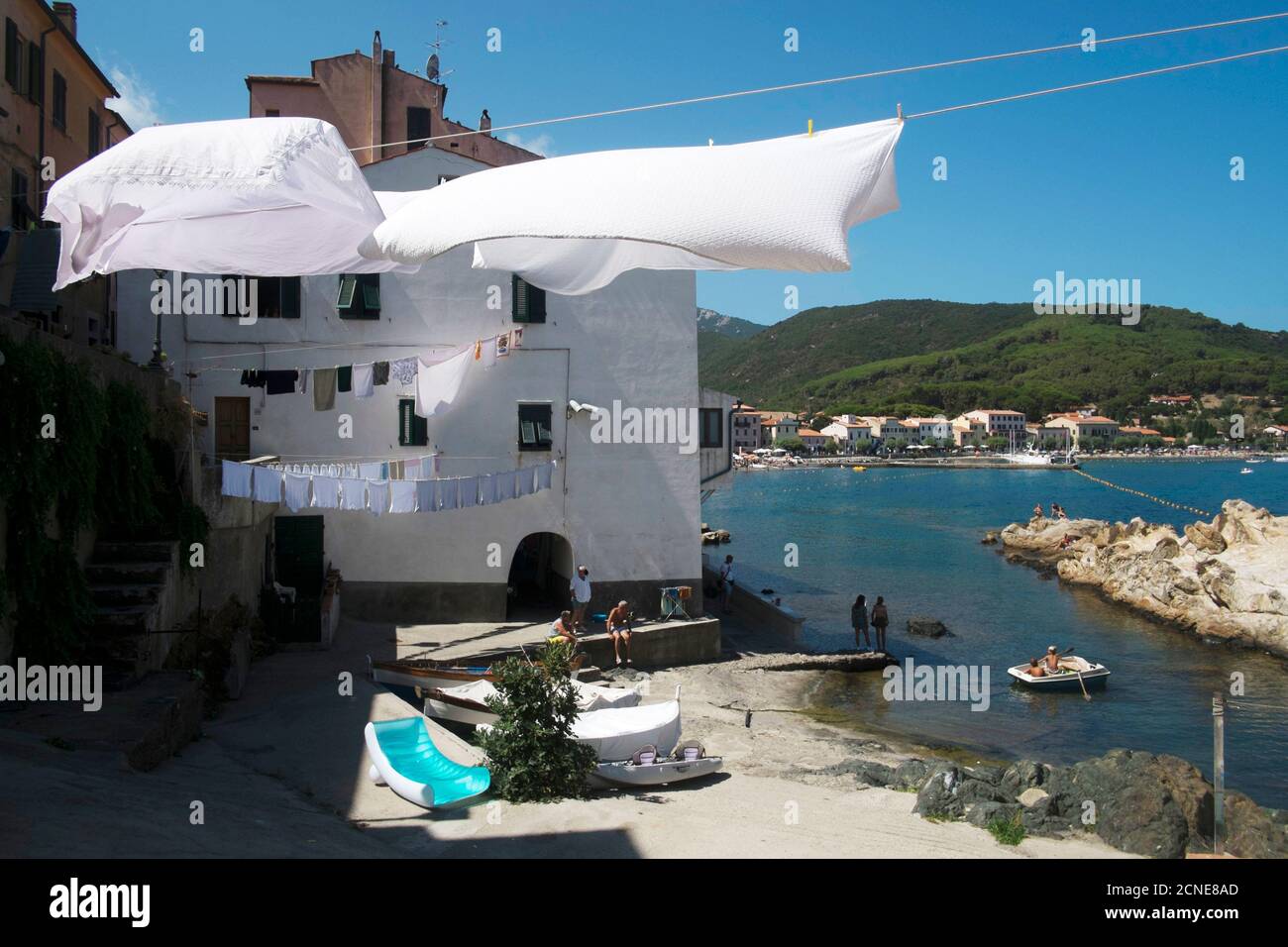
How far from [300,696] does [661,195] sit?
1178cm

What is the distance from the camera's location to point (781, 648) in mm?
25484

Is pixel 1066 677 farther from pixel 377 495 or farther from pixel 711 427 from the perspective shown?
pixel 377 495

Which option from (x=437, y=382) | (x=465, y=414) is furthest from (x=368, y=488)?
(x=465, y=414)

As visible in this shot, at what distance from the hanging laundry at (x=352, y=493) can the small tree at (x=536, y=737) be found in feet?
25.3

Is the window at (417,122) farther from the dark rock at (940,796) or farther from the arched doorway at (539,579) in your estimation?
the dark rock at (940,796)

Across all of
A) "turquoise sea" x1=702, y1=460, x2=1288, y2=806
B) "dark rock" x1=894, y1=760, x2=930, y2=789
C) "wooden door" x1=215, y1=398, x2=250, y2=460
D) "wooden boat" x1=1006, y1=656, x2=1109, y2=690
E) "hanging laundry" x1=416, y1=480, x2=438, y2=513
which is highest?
"wooden door" x1=215, y1=398, x2=250, y2=460

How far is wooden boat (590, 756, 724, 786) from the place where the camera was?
498 inches

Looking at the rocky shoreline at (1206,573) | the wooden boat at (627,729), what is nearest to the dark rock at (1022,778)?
the wooden boat at (627,729)

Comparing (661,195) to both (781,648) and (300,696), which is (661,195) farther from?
(781,648)

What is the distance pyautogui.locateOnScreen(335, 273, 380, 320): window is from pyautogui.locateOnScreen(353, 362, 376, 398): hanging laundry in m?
2.60

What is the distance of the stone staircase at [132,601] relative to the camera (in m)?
11.9

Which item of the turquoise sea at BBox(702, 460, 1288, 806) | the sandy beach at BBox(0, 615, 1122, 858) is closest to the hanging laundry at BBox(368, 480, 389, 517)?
the sandy beach at BBox(0, 615, 1122, 858)

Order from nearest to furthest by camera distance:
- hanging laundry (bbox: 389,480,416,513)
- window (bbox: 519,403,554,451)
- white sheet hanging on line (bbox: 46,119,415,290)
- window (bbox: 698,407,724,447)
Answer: white sheet hanging on line (bbox: 46,119,415,290) → hanging laundry (bbox: 389,480,416,513) → window (bbox: 519,403,554,451) → window (bbox: 698,407,724,447)

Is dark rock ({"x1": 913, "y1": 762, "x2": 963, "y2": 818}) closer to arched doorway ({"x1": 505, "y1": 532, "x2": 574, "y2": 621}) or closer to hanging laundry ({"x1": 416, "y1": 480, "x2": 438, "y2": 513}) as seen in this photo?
hanging laundry ({"x1": 416, "y1": 480, "x2": 438, "y2": 513})
